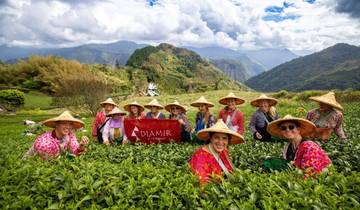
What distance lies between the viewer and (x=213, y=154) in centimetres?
471

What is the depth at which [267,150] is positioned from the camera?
23.2 feet

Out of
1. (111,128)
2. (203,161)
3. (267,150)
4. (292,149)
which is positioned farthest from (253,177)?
(111,128)

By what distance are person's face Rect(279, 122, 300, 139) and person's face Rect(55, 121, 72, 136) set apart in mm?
3778

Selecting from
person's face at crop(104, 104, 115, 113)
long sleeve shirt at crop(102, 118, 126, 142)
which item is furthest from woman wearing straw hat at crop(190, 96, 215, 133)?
person's face at crop(104, 104, 115, 113)

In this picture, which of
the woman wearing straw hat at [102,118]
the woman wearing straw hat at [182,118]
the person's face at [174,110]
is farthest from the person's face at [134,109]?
the person's face at [174,110]

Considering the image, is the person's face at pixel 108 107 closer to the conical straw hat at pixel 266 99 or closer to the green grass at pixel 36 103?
the conical straw hat at pixel 266 99

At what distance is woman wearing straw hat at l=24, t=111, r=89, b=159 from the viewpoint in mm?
5344

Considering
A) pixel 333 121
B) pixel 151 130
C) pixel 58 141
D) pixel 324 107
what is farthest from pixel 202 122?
pixel 58 141

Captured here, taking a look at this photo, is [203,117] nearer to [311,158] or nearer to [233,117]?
[233,117]

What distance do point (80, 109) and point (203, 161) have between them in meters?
34.3

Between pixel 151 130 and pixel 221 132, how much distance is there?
4474 millimetres

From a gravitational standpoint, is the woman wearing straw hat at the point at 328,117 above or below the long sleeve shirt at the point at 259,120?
above

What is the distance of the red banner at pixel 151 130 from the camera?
9023 millimetres

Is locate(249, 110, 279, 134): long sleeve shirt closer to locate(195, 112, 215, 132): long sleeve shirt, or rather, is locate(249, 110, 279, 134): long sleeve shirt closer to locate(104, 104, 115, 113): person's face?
locate(195, 112, 215, 132): long sleeve shirt
